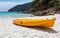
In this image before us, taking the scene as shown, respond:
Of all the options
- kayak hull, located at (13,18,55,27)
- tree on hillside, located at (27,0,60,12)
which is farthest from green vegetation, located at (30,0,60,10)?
kayak hull, located at (13,18,55,27)

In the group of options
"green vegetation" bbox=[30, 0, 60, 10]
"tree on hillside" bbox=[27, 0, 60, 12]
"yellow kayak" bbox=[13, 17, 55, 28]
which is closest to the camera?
"yellow kayak" bbox=[13, 17, 55, 28]

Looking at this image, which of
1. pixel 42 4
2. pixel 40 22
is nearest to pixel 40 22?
pixel 40 22

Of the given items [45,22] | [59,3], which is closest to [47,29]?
[45,22]

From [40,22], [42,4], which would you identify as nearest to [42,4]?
[42,4]

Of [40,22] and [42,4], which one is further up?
[42,4]

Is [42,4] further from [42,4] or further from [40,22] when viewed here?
[40,22]

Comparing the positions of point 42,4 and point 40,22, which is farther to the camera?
point 42,4

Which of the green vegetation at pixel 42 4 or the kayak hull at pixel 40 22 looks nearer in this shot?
the kayak hull at pixel 40 22

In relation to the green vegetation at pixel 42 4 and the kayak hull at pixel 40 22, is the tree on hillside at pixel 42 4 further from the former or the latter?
the kayak hull at pixel 40 22

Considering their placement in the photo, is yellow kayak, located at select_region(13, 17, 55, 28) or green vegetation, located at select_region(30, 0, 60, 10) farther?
green vegetation, located at select_region(30, 0, 60, 10)

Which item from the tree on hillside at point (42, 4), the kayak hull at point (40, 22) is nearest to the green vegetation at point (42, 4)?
the tree on hillside at point (42, 4)

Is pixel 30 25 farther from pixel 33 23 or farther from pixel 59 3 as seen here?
pixel 59 3

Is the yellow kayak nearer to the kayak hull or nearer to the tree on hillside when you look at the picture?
the kayak hull

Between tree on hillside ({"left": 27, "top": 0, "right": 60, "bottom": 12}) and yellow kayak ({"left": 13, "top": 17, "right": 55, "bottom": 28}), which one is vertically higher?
tree on hillside ({"left": 27, "top": 0, "right": 60, "bottom": 12})
